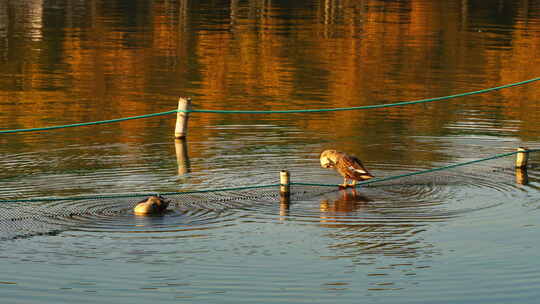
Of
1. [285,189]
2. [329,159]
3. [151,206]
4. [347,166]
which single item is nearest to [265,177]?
[329,159]

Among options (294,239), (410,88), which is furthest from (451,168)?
(410,88)

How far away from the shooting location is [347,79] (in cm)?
3312

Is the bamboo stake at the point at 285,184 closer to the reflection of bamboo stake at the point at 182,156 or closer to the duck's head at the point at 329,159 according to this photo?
the duck's head at the point at 329,159

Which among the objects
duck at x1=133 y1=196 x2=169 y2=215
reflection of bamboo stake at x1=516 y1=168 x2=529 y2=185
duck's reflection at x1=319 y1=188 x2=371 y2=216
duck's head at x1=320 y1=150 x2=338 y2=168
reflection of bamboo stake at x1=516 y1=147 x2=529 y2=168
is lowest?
duck's reflection at x1=319 y1=188 x2=371 y2=216

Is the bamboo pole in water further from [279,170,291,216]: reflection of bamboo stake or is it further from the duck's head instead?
the duck's head

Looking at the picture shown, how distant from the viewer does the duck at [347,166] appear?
16.7 m

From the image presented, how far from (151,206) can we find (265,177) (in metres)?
3.55

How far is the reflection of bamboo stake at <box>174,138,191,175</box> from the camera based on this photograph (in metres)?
18.9

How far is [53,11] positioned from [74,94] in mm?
34370

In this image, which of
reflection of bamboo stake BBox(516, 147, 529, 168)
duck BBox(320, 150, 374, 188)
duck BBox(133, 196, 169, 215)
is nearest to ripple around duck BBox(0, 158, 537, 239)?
duck BBox(133, 196, 169, 215)

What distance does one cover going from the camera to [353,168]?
1670 cm

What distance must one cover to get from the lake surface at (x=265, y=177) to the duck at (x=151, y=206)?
20cm

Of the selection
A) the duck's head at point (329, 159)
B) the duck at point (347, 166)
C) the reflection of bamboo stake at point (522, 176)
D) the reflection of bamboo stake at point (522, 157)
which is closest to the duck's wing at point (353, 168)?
the duck at point (347, 166)

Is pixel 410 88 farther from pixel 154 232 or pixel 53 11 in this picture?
pixel 53 11
